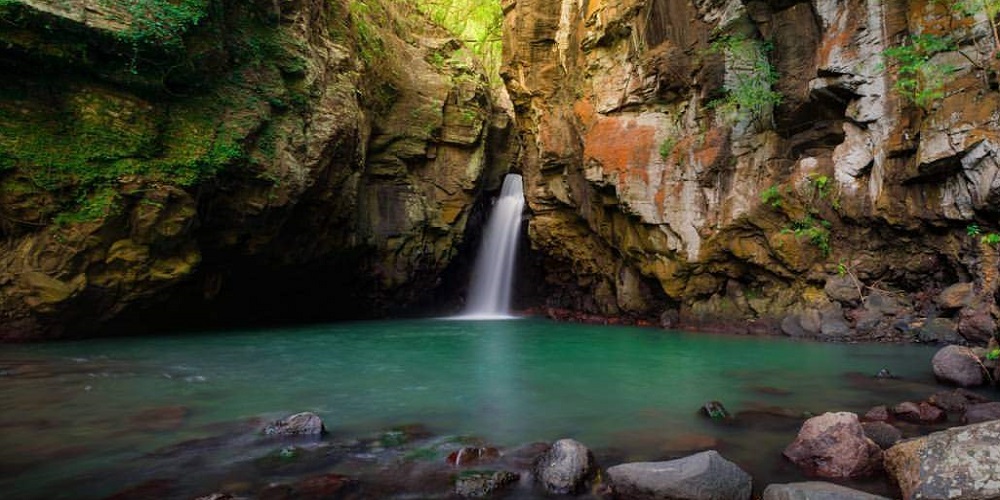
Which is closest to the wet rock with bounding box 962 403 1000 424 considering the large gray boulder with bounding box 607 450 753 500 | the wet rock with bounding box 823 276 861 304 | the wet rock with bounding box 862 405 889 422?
the wet rock with bounding box 862 405 889 422

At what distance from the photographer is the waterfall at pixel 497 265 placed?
24.2 meters

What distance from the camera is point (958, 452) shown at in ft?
10.9

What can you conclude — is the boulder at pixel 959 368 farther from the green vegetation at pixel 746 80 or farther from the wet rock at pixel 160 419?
the wet rock at pixel 160 419

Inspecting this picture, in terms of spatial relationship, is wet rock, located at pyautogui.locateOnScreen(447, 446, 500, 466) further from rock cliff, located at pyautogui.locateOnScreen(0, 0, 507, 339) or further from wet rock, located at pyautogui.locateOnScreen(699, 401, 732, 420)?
rock cliff, located at pyautogui.locateOnScreen(0, 0, 507, 339)

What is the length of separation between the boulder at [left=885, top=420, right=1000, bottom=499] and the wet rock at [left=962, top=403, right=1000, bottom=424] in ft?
7.55

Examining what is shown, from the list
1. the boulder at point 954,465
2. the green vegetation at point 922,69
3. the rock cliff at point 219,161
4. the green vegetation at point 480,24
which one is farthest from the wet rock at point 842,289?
the green vegetation at point 480,24

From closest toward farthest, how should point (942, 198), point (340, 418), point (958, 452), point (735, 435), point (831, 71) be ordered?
point (958, 452), point (735, 435), point (340, 418), point (942, 198), point (831, 71)

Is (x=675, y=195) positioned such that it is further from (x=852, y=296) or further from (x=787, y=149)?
(x=852, y=296)

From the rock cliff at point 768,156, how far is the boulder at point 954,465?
8016mm

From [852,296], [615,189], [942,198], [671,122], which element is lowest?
[852,296]

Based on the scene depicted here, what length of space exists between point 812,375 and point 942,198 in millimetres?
6010

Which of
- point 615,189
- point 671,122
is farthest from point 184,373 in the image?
point 671,122

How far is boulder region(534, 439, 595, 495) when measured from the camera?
3848 millimetres

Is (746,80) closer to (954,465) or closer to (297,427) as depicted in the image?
(954,465)
